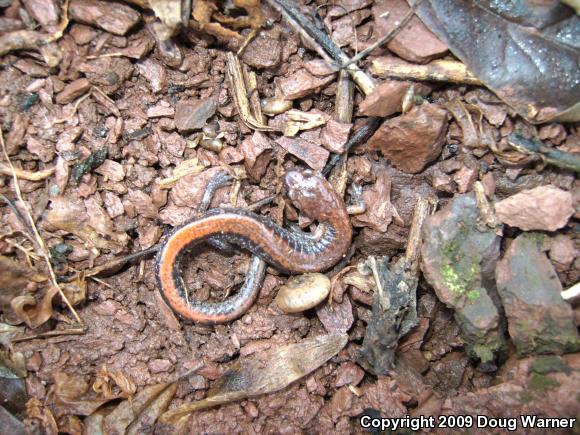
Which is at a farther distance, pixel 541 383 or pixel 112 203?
pixel 112 203

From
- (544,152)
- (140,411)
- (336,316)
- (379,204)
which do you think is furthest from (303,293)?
(544,152)

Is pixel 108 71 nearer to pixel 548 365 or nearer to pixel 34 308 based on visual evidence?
pixel 34 308

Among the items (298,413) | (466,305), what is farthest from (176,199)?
(466,305)

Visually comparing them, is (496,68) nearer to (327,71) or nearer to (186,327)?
(327,71)

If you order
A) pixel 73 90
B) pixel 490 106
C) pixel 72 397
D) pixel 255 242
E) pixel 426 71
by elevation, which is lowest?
pixel 72 397

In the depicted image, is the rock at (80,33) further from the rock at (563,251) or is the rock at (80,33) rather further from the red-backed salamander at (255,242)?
the rock at (563,251)

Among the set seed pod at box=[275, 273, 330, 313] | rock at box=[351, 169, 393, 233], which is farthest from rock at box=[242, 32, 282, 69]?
seed pod at box=[275, 273, 330, 313]

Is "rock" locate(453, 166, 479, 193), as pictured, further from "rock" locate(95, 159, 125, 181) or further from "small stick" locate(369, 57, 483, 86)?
"rock" locate(95, 159, 125, 181)

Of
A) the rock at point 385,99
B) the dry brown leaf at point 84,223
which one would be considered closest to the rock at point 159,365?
the dry brown leaf at point 84,223
